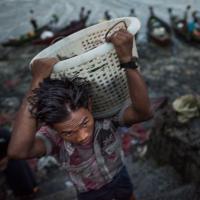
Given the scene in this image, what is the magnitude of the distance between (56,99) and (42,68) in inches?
10.0

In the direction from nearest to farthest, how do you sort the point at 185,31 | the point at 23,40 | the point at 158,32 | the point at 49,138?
the point at 49,138
the point at 185,31
the point at 158,32
the point at 23,40

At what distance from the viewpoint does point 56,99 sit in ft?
5.95

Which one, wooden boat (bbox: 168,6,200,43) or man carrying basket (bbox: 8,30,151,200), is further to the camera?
wooden boat (bbox: 168,6,200,43)

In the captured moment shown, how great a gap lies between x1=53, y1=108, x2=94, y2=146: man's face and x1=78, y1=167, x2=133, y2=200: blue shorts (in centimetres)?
49

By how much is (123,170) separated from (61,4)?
17725 millimetres

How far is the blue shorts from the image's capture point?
2330 mm

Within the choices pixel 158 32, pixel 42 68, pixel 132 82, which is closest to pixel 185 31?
pixel 158 32

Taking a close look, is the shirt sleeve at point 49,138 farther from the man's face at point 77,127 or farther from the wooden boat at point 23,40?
the wooden boat at point 23,40

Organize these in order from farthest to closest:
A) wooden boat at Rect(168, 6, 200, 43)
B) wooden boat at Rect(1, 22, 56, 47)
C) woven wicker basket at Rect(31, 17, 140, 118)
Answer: wooden boat at Rect(1, 22, 56, 47)
wooden boat at Rect(168, 6, 200, 43)
woven wicker basket at Rect(31, 17, 140, 118)

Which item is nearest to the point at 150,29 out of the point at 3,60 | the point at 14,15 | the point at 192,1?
the point at 192,1

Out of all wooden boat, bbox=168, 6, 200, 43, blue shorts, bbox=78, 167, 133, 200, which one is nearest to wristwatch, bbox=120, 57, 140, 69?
blue shorts, bbox=78, 167, 133, 200

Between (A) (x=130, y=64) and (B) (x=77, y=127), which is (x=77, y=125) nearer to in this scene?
(B) (x=77, y=127)

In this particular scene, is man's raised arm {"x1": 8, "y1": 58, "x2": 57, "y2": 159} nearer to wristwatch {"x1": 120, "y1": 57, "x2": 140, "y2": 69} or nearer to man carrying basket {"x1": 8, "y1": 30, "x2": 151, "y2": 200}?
man carrying basket {"x1": 8, "y1": 30, "x2": 151, "y2": 200}

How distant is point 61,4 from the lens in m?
19.1
